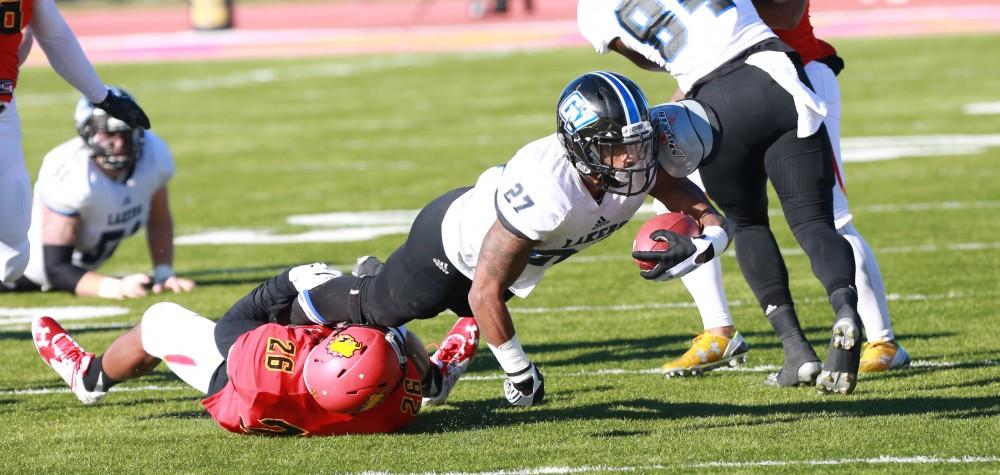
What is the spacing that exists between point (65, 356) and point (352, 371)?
152 cm

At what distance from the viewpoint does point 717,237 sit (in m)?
4.74

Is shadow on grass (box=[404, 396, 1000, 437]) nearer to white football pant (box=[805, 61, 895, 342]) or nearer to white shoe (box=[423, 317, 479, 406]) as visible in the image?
white shoe (box=[423, 317, 479, 406])

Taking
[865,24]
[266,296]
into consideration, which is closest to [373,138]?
[266,296]

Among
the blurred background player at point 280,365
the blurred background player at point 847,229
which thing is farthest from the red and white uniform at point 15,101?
the blurred background player at point 847,229

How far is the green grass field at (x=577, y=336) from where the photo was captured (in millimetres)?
4645

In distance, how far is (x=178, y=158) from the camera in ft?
47.5

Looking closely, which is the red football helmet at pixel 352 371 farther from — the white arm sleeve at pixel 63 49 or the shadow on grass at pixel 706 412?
the white arm sleeve at pixel 63 49

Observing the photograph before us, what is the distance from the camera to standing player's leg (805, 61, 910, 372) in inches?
227

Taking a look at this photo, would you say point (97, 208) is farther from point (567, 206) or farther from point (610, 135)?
point (610, 135)

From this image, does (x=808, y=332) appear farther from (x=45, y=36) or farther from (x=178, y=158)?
(x=178, y=158)

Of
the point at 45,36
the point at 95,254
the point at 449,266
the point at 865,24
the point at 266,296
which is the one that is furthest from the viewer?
the point at 865,24

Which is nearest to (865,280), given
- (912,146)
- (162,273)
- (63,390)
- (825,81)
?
(825,81)

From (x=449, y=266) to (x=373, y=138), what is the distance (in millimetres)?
10256

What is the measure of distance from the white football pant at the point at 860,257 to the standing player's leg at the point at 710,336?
0.51 metres
